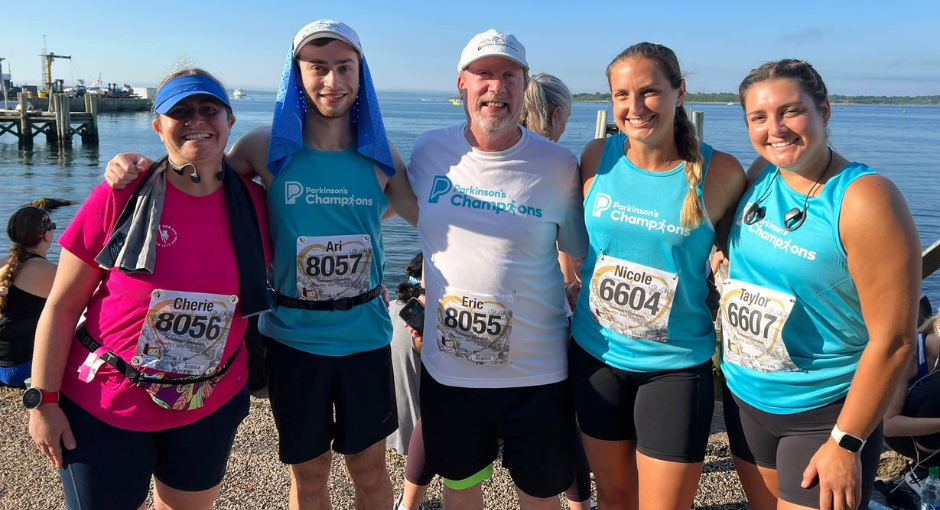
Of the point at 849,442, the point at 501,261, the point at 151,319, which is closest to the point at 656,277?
the point at 501,261

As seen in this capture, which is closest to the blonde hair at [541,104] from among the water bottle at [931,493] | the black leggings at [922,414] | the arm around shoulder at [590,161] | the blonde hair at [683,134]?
the arm around shoulder at [590,161]

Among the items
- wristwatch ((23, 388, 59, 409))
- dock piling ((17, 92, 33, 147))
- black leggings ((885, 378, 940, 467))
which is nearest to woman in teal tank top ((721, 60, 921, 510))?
black leggings ((885, 378, 940, 467))

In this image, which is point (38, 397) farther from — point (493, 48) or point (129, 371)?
point (493, 48)

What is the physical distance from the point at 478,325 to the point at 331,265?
722 mm

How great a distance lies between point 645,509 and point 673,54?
6.32 ft

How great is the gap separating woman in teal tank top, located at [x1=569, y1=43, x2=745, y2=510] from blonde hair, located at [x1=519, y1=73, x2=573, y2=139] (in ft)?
3.79

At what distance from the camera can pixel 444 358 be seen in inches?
114

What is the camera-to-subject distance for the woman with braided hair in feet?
16.4

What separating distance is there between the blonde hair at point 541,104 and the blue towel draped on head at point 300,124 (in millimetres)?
1090

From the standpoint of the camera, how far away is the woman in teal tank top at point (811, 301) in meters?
2.23

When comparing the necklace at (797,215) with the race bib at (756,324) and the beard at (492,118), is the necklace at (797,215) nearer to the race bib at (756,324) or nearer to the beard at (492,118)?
the race bib at (756,324)

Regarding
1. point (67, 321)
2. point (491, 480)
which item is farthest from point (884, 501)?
point (67, 321)

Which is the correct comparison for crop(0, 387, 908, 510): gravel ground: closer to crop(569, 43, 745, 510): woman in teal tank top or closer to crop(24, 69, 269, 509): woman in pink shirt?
crop(24, 69, 269, 509): woman in pink shirt

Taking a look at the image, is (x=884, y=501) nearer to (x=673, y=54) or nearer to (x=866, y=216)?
(x=866, y=216)
